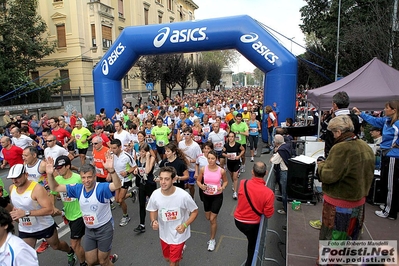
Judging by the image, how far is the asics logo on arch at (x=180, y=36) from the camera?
1137 cm

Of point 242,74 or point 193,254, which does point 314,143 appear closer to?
point 193,254

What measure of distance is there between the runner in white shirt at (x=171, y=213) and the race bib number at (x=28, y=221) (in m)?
1.55

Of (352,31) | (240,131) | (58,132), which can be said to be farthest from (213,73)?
(58,132)

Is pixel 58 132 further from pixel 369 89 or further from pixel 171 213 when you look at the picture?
pixel 369 89

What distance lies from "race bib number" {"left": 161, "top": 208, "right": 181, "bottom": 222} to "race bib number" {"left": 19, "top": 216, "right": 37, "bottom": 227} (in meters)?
1.73

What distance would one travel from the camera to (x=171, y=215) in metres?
3.21

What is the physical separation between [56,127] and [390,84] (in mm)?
9461

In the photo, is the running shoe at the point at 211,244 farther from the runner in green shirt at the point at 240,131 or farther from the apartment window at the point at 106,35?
the apartment window at the point at 106,35

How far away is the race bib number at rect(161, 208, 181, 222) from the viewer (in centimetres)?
321

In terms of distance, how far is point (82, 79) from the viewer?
23.4 m

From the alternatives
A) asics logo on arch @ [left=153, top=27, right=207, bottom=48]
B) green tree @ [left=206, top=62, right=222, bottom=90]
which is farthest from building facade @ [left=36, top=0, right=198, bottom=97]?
green tree @ [left=206, top=62, right=222, bottom=90]

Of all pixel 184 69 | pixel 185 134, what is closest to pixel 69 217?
pixel 185 134

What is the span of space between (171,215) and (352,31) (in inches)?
612

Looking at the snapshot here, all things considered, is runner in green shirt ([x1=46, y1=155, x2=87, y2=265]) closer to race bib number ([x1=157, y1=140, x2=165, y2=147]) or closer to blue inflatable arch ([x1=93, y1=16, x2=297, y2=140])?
race bib number ([x1=157, y1=140, x2=165, y2=147])
